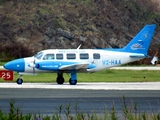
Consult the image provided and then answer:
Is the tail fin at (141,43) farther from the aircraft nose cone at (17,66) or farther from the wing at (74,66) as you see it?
the aircraft nose cone at (17,66)

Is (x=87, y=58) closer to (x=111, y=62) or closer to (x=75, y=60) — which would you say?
(x=75, y=60)

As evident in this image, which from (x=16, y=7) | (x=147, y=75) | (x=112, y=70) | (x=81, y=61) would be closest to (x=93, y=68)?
(x=81, y=61)

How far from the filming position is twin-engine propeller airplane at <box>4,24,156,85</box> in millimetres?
34312

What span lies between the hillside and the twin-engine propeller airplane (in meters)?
26.3

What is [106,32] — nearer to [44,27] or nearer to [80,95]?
[44,27]

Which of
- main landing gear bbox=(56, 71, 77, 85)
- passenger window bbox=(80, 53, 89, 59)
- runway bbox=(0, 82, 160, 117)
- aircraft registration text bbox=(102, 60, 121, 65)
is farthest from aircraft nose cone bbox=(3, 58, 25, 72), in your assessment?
runway bbox=(0, 82, 160, 117)

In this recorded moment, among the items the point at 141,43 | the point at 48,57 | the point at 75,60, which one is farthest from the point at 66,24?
the point at 48,57

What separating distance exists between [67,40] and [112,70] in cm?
2077

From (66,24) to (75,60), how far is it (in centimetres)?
3454

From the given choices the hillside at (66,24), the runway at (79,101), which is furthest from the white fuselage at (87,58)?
the hillside at (66,24)

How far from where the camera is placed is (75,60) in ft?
115

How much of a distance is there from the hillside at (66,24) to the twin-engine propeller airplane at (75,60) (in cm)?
2627

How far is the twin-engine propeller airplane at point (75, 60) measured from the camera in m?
34.3

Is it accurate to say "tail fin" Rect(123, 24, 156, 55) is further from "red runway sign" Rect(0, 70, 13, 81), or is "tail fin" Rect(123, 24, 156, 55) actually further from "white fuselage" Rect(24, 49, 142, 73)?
"red runway sign" Rect(0, 70, 13, 81)
